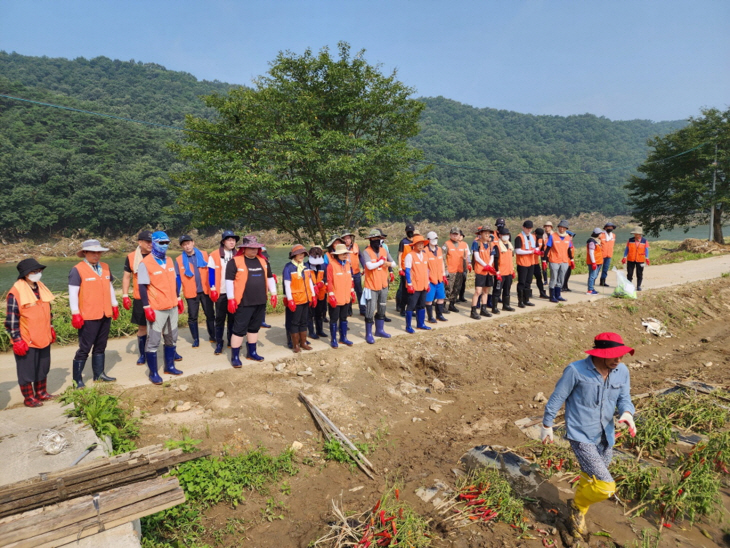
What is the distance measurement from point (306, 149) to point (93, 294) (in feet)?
35.5

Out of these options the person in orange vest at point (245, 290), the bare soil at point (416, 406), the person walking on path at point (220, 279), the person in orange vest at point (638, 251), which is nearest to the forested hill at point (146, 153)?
the person walking on path at point (220, 279)

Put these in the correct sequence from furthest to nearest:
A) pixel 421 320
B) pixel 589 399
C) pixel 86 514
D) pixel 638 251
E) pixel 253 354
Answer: pixel 638 251 < pixel 421 320 < pixel 253 354 < pixel 589 399 < pixel 86 514

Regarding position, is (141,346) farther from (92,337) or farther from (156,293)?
(156,293)

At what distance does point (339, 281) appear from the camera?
24.5ft

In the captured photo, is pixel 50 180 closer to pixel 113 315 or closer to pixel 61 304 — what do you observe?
pixel 61 304

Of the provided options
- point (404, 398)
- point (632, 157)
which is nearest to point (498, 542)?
point (404, 398)

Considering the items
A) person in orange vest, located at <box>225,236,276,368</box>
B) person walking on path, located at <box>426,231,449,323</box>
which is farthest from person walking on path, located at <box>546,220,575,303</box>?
person in orange vest, located at <box>225,236,276,368</box>

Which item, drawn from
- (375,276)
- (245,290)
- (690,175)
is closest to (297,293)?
(245,290)

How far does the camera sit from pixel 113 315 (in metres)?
6.07

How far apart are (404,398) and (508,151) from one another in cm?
10044

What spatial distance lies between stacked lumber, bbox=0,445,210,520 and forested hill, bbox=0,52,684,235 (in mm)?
14894

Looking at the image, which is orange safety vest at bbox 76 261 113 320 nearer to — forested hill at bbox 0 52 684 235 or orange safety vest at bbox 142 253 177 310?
orange safety vest at bbox 142 253 177 310

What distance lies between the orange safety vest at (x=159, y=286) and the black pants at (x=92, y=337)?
684 millimetres

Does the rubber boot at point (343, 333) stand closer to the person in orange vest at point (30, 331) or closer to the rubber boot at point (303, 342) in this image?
the rubber boot at point (303, 342)
